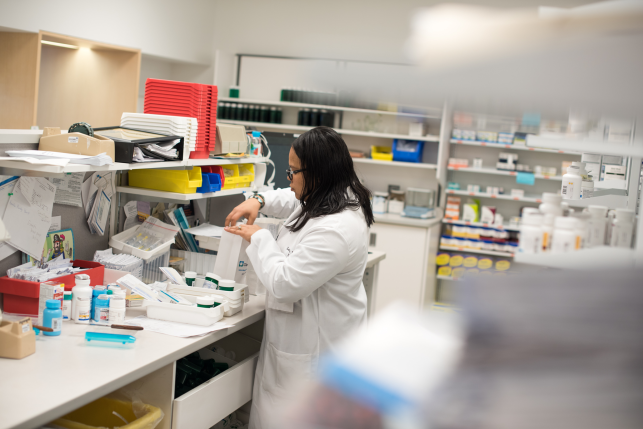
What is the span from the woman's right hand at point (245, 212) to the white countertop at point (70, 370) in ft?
1.77

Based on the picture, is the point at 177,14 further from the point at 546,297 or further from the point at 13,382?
the point at 546,297

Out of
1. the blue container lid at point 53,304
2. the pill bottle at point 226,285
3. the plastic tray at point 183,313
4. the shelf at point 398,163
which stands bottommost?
the plastic tray at point 183,313

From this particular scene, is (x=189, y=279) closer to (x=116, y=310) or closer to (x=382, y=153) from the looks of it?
(x=116, y=310)

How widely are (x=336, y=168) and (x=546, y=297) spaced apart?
1.68 metres

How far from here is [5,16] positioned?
3.85 metres

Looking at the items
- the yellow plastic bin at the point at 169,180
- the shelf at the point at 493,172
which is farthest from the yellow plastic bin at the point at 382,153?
the yellow plastic bin at the point at 169,180

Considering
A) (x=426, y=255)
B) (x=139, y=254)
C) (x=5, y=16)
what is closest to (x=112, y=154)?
(x=139, y=254)

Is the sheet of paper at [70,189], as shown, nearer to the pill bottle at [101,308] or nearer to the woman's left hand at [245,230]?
the pill bottle at [101,308]

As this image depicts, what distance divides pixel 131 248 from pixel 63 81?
10.8ft

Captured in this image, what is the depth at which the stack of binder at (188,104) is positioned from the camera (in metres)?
2.45

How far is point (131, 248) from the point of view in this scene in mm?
2375

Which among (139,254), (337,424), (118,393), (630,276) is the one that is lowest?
(118,393)

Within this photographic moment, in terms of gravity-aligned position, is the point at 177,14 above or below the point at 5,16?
above

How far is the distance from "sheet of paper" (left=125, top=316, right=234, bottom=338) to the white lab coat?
218mm
